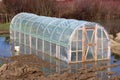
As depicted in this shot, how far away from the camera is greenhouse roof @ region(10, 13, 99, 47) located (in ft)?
63.9

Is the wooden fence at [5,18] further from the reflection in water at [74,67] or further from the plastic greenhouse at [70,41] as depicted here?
the reflection in water at [74,67]

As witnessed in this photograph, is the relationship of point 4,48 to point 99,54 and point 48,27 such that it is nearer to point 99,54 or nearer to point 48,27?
point 48,27

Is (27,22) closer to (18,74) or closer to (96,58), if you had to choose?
(96,58)

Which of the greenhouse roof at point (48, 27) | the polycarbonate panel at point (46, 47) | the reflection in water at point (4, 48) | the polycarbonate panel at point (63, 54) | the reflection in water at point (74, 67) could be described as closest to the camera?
the reflection in water at point (74, 67)

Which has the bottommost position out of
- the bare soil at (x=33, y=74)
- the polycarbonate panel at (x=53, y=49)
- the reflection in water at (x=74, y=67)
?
the reflection in water at (x=74, y=67)

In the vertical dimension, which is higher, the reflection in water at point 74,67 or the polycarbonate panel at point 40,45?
the polycarbonate panel at point 40,45

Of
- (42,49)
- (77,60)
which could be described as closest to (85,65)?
(77,60)

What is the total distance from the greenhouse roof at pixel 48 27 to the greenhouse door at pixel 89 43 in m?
0.57

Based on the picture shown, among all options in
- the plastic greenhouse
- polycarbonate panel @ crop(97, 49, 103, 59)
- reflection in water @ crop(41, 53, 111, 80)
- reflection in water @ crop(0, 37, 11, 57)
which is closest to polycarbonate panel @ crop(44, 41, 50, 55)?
the plastic greenhouse

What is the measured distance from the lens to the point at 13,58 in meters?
19.7

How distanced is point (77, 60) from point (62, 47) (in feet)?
4.01

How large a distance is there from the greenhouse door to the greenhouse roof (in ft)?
1.88

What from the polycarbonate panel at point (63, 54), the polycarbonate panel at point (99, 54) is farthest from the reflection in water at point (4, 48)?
the polycarbonate panel at point (99, 54)

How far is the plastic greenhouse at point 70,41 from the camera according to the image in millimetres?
19156
